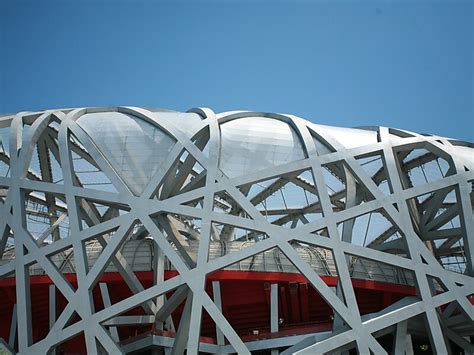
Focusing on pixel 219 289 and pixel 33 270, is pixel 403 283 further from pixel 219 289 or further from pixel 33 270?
pixel 33 270

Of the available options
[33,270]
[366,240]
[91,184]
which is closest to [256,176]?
[33,270]

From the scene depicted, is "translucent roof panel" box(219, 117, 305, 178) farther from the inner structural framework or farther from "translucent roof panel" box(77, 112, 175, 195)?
"translucent roof panel" box(77, 112, 175, 195)

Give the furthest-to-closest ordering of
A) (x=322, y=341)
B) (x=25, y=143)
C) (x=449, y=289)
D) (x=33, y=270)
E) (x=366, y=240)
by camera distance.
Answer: (x=366, y=240) → (x=33, y=270) → (x=25, y=143) → (x=449, y=289) → (x=322, y=341)

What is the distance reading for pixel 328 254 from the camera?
34312 millimetres

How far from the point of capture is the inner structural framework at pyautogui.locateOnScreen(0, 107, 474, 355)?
24516 millimetres

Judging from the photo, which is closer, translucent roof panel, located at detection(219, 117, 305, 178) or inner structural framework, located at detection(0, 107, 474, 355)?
inner structural framework, located at detection(0, 107, 474, 355)

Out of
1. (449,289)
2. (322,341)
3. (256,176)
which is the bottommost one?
(322,341)

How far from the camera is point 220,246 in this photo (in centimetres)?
3228

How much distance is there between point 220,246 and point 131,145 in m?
7.69

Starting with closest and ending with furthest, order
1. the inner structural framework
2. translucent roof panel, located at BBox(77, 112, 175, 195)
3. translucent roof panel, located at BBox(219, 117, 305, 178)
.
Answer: the inner structural framework
translucent roof panel, located at BBox(219, 117, 305, 178)
translucent roof panel, located at BBox(77, 112, 175, 195)

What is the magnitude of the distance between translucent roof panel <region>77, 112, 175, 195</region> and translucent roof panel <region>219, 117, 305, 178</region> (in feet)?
9.52

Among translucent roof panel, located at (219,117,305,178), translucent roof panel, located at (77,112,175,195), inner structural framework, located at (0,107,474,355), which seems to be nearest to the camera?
inner structural framework, located at (0,107,474,355)

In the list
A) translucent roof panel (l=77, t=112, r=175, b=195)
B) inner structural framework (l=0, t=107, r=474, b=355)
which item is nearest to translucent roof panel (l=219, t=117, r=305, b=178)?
inner structural framework (l=0, t=107, r=474, b=355)

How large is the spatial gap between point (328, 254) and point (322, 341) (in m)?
10.8
